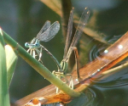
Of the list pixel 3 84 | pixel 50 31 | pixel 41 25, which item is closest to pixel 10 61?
pixel 3 84

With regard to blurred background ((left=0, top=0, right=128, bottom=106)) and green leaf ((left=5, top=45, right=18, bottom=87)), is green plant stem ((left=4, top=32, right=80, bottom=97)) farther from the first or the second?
blurred background ((left=0, top=0, right=128, bottom=106))

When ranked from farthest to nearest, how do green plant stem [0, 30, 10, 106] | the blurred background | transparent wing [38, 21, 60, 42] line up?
the blurred background, transparent wing [38, 21, 60, 42], green plant stem [0, 30, 10, 106]

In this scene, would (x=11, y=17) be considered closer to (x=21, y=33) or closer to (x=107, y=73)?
(x=21, y=33)

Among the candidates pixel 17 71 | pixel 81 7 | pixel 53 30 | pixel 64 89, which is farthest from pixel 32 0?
pixel 64 89

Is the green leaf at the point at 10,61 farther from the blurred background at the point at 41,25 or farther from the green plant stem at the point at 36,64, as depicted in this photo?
the blurred background at the point at 41,25

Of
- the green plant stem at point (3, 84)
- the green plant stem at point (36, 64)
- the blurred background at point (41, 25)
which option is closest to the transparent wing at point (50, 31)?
the green plant stem at point (36, 64)

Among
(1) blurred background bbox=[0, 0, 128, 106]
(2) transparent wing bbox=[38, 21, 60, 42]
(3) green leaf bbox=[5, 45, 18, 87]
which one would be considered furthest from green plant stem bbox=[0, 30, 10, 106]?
(1) blurred background bbox=[0, 0, 128, 106]

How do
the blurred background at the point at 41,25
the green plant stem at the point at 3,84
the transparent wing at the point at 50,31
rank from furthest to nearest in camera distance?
the blurred background at the point at 41,25
the transparent wing at the point at 50,31
the green plant stem at the point at 3,84

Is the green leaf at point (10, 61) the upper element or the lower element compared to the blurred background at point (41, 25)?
lower

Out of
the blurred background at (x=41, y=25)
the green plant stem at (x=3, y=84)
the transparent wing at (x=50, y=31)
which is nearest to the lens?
the green plant stem at (x=3, y=84)

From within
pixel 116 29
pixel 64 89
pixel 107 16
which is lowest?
pixel 64 89

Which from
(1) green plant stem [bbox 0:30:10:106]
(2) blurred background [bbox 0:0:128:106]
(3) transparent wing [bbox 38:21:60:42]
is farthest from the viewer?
(2) blurred background [bbox 0:0:128:106]
